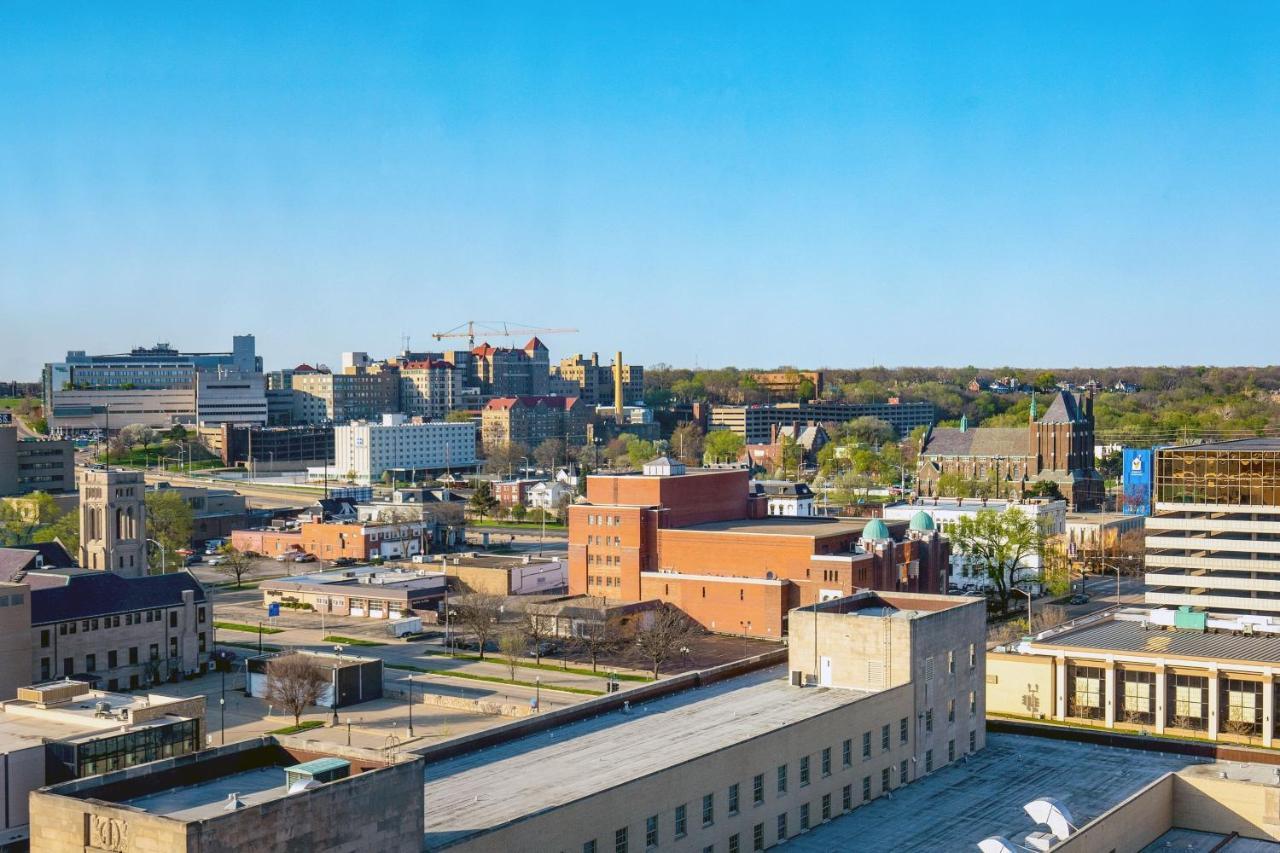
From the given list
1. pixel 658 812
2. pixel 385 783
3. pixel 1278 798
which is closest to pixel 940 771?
pixel 1278 798

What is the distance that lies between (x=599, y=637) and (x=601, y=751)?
41.1 meters

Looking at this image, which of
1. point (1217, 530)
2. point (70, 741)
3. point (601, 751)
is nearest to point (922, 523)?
point (1217, 530)

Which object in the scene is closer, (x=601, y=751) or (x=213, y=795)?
(x=213, y=795)

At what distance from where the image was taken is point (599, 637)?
73875 mm

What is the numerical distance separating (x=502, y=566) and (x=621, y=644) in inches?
795

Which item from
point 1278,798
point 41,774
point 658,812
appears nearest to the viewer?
point 658,812

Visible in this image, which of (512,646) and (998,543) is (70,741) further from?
(998,543)

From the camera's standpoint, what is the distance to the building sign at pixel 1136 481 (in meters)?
132

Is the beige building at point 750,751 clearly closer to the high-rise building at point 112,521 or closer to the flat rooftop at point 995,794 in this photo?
the flat rooftop at point 995,794

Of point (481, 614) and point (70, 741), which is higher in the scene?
point (70, 741)

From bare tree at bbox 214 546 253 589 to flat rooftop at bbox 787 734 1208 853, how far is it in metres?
70.0

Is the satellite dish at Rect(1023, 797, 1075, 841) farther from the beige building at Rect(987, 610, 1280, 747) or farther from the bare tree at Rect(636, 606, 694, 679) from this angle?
the bare tree at Rect(636, 606, 694, 679)

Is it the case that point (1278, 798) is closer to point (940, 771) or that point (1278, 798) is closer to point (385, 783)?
point (940, 771)

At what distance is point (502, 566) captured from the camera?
3661 inches
